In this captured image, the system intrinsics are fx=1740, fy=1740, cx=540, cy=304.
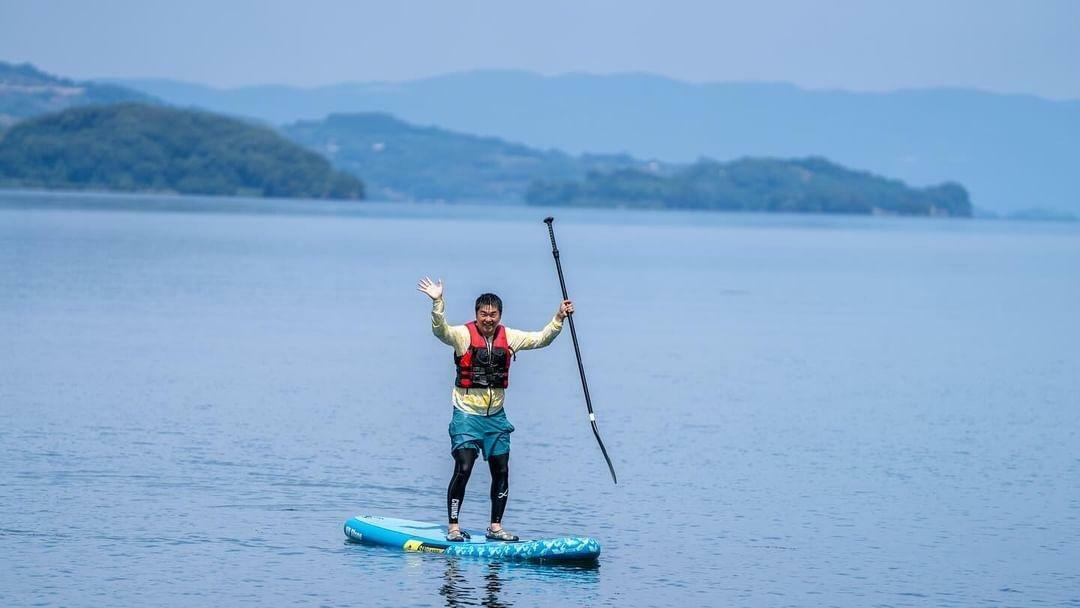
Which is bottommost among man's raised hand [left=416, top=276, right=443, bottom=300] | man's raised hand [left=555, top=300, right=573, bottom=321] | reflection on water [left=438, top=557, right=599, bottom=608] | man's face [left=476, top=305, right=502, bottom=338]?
reflection on water [left=438, top=557, right=599, bottom=608]

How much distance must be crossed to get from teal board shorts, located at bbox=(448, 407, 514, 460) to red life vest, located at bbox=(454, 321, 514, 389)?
320mm

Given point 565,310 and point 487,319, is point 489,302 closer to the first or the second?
point 487,319

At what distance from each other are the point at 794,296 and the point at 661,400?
32.2 metres

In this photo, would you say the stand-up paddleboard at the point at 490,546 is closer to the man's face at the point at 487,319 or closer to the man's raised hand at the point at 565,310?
the man's face at the point at 487,319

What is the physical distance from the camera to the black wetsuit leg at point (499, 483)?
15.6 meters

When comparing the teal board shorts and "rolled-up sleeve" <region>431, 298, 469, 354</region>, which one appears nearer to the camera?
"rolled-up sleeve" <region>431, 298, 469, 354</region>

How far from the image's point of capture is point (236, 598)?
46.8 ft

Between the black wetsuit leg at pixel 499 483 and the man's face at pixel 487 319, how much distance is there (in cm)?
115

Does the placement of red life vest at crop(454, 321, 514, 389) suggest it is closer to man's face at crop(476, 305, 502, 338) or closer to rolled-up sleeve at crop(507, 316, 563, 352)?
man's face at crop(476, 305, 502, 338)

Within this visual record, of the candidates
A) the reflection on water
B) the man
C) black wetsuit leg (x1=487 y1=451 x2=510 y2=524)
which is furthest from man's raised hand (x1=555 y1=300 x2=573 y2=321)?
the reflection on water

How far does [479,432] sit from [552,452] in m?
7.19

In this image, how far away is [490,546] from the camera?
15680mm

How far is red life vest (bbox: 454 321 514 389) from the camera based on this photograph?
15227mm

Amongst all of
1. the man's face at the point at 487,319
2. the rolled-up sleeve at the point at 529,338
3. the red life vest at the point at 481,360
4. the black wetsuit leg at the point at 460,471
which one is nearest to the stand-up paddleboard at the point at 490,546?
the black wetsuit leg at the point at 460,471
